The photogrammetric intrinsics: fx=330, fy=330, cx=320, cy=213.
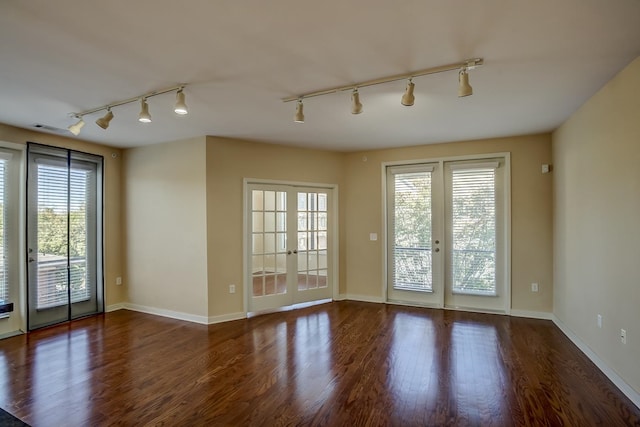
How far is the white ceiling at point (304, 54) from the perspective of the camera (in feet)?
5.90

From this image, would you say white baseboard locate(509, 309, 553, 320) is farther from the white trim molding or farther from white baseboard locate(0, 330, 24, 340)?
white baseboard locate(0, 330, 24, 340)

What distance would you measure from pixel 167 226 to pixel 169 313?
4.11ft

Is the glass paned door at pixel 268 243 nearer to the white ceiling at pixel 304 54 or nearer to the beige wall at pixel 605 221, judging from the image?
the white ceiling at pixel 304 54

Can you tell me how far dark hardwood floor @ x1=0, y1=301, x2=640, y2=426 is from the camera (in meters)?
2.35

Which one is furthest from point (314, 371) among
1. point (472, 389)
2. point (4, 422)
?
point (4, 422)

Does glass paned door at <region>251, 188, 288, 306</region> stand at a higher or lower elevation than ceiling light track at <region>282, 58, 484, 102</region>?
lower

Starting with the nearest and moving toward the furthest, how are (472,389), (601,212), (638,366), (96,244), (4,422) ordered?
(4,422), (638,366), (472,389), (601,212), (96,244)

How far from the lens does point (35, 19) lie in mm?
1858

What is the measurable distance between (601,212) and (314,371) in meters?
2.96

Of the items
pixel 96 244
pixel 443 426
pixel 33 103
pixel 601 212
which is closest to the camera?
pixel 443 426

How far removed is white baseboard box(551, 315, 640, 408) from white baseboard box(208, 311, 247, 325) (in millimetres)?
3968

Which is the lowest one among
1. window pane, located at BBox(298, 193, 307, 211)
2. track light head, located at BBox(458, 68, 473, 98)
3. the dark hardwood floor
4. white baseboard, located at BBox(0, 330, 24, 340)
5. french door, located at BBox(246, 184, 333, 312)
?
the dark hardwood floor

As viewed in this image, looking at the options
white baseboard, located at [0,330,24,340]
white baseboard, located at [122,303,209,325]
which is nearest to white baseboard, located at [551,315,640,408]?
white baseboard, located at [122,303,209,325]

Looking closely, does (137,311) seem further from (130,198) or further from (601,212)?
(601,212)
